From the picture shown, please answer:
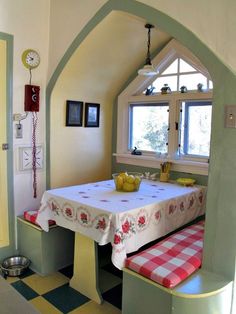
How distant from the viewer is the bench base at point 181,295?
1.52 meters

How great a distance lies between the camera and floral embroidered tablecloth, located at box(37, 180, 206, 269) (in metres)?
1.84

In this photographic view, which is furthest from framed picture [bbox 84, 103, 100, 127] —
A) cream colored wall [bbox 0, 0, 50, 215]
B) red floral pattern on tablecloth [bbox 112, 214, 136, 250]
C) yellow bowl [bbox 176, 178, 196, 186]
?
red floral pattern on tablecloth [bbox 112, 214, 136, 250]

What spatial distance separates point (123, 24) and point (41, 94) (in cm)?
104

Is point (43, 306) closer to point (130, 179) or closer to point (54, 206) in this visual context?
point (54, 206)

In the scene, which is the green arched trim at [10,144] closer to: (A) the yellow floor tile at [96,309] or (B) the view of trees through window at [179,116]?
(A) the yellow floor tile at [96,309]

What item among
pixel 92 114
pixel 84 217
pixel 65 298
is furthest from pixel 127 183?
pixel 92 114

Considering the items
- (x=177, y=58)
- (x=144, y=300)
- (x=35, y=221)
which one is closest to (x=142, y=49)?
(x=177, y=58)

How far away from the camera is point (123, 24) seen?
246 cm

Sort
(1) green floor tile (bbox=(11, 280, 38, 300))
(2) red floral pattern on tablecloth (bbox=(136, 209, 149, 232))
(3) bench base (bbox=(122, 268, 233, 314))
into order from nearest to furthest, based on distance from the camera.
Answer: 1. (3) bench base (bbox=(122, 268, 233, 314))
2. (2) red floral pattern on tablecloth (bbox=(136, 209, 149, 232))
3. (1) green floor tile (bbox=(11, 280, 38, 300))

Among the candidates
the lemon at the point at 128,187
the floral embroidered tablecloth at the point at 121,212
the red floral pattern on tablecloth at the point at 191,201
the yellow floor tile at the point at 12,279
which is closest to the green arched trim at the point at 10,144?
the yellow floor tile at the point at 12,279

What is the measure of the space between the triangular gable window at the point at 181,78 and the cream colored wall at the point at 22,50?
1231mm

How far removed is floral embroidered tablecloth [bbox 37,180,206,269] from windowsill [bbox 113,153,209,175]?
0.23m

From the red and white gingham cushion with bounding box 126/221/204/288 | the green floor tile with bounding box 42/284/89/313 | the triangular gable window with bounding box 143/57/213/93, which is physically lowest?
the green floor tile with bounding box 42/284/89/313

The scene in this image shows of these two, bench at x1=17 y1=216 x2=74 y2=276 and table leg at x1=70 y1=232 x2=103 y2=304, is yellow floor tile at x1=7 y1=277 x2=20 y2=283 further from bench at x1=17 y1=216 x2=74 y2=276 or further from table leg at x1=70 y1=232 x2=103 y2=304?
table leg at x1=70 y1=232 x2=103 y2=304
